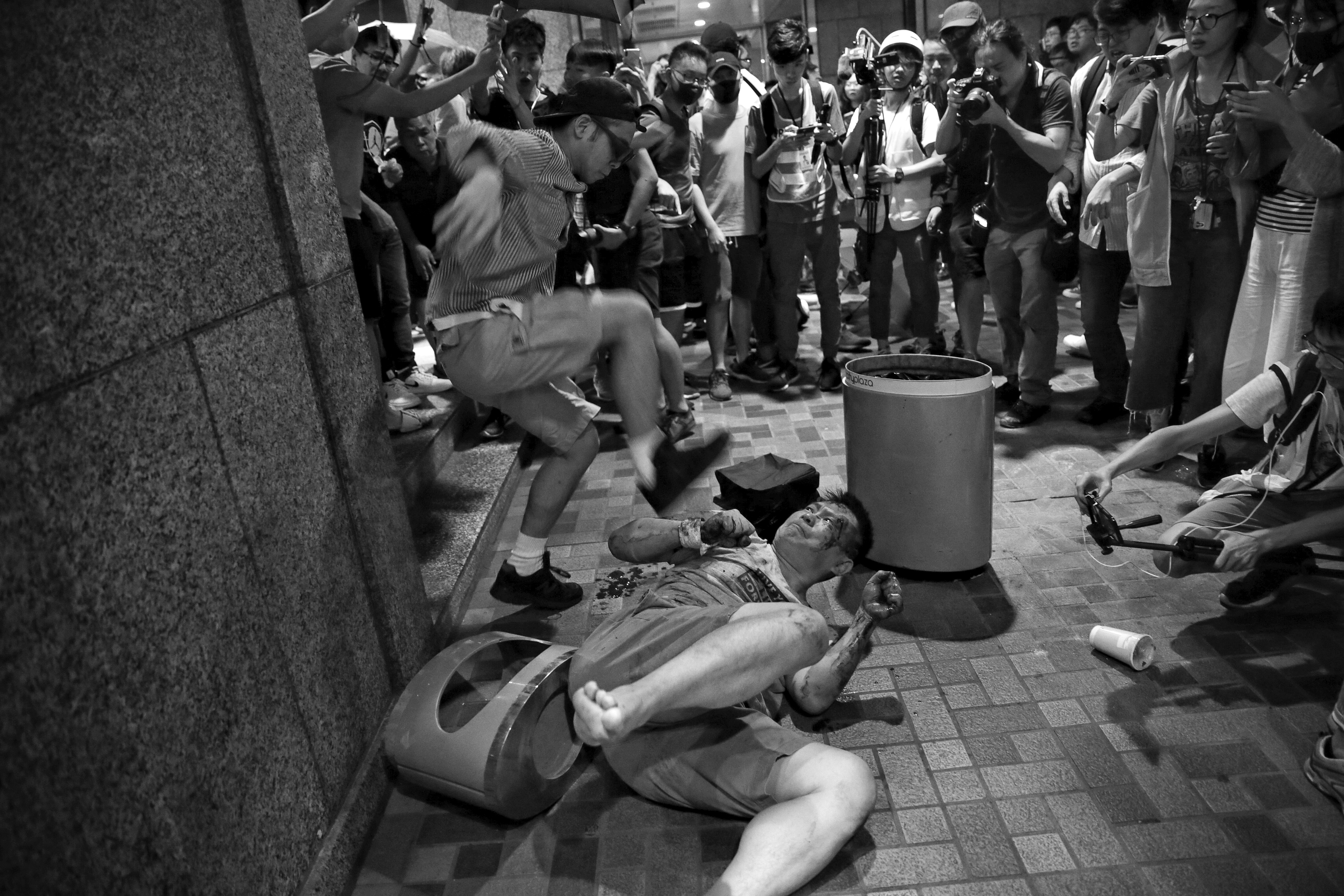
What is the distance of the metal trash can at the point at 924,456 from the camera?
3566mm

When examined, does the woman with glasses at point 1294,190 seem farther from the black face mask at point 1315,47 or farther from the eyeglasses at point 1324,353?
the eyeglasses at point 1324,353

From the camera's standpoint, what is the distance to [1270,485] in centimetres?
339

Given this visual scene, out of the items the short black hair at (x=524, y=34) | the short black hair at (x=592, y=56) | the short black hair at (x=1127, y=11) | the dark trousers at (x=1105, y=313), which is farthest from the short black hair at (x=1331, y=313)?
the short black hair at (x=524, y=34)

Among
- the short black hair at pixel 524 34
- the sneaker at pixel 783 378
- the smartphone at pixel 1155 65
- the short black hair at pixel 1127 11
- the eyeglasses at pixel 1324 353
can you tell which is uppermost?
the short black hair at pixel 524 34

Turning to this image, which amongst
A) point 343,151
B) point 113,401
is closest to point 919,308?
point 343,151

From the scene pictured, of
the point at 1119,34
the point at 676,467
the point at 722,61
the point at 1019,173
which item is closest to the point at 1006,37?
the point at 1119,34

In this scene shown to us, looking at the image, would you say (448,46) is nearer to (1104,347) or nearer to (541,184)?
(541,184)

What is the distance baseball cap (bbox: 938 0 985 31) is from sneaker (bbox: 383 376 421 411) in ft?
14.6

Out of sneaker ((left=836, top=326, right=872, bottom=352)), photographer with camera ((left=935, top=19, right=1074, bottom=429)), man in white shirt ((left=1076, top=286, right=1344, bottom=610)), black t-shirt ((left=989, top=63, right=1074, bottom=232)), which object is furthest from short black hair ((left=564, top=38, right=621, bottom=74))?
man in white shirt ((left=1076, top=286, right=1344, bottom=610))

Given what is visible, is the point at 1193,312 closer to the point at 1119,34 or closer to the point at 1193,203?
the point at 1193,203

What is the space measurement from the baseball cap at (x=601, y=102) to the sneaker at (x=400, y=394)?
7.88 feet

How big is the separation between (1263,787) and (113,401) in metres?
3.05

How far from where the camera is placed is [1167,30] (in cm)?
496

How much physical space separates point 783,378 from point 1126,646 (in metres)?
3.90
